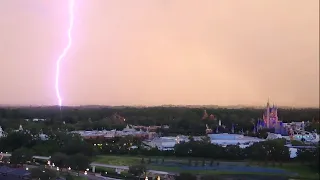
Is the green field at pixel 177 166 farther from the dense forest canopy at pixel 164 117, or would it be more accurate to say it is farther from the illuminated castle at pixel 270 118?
the illuminated castle at pixel 270 118

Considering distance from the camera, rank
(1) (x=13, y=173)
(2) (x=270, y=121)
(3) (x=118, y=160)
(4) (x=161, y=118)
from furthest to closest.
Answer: (4) (x=161, y=118), (2) (x=270, y=121), (3) (x=118, y=160), (1) (x=13, y=173)

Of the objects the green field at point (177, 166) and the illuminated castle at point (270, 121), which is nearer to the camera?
the green field at point (177, 166)

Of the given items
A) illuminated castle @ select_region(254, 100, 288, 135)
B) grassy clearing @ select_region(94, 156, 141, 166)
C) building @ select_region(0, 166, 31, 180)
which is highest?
illuminated castle @ select_region(254, 100, 288, 135)

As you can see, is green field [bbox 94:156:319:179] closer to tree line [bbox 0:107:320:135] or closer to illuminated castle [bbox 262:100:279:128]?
tree line [bbox 0:107:320:135]

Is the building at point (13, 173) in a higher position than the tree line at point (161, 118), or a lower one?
lower

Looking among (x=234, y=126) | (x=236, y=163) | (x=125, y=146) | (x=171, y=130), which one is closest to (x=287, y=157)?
(x=236, y=163)

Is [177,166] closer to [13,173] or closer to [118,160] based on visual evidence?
[118,160]

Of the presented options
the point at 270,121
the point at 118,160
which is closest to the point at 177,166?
the point at 118,160

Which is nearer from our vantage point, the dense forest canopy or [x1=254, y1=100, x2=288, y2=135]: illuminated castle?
the dense forest canopy

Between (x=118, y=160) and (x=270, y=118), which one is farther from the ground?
(x=270, y=118)

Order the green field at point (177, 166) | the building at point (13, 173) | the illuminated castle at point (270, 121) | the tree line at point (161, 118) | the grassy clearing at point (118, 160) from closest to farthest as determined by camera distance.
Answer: the building at point (13, 173)
the green field at point (177, 166)
the grassy clearing at point (118, 160)
the tree line at point (161, 118)
the illuminated castle at point (270, 121)

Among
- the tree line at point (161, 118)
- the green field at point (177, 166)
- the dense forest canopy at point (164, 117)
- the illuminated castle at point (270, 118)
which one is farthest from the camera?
the illuminated castle at point (270, 118)

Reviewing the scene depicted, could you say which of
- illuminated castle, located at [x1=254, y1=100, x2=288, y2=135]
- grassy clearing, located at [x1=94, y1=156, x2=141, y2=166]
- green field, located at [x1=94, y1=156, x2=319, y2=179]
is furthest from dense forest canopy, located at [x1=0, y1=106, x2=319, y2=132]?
green field, located at [x1=94, y1=156, x2=319, y2=179]

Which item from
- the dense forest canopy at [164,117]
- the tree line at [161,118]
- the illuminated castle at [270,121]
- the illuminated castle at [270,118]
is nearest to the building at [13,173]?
the tree line at [161,118]
